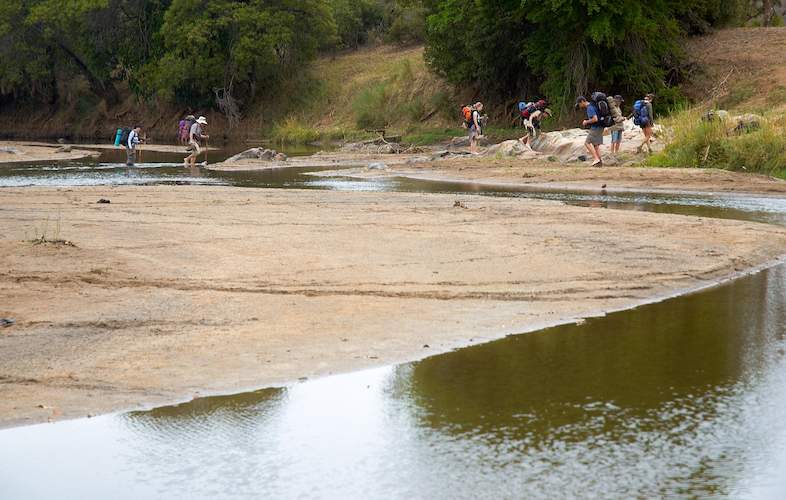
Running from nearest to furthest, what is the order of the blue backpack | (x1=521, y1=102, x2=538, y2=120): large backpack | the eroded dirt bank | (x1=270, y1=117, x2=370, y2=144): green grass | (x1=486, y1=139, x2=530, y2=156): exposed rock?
the eroded dirt bank
the blue backpack
(x1=486, y1=139, x2=530, y2=156): exposed rock
(x1=521, y1=102, x2=538, y2=120): large backpack
(x1=270, y1=117, x2=370, y2=144): green grass

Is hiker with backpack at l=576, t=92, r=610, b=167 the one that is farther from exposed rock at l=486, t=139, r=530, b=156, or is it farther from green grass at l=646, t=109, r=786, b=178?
exposed rock at l=486, t=139, r=530, b=156

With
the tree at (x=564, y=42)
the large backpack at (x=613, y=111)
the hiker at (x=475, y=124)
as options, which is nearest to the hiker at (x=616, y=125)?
the large backpack at (x=613, y=111)

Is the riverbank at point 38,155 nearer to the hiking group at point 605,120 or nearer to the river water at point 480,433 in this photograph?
the hiking group at point 605,120

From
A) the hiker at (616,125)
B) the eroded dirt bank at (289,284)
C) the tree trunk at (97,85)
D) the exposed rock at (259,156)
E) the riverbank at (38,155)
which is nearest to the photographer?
the eroded dirt bank at (289,284)

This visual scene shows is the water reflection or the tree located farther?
the tree

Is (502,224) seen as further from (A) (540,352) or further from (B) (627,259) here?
(A) (540,352)

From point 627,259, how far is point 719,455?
6.23m

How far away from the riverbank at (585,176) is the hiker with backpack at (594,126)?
51cm

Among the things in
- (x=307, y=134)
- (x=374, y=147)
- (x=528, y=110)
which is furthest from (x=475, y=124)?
(x=307, y=134)

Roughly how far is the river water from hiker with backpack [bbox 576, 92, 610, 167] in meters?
16.9

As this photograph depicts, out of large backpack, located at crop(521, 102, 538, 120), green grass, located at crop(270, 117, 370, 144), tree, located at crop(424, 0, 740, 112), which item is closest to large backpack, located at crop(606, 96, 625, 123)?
large backpack, located at crop(521, 102, 538, 120)

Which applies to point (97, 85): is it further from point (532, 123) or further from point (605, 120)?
point (605, 120)

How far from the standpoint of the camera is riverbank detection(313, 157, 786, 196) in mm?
22312

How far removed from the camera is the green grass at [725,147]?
79.1 ft
